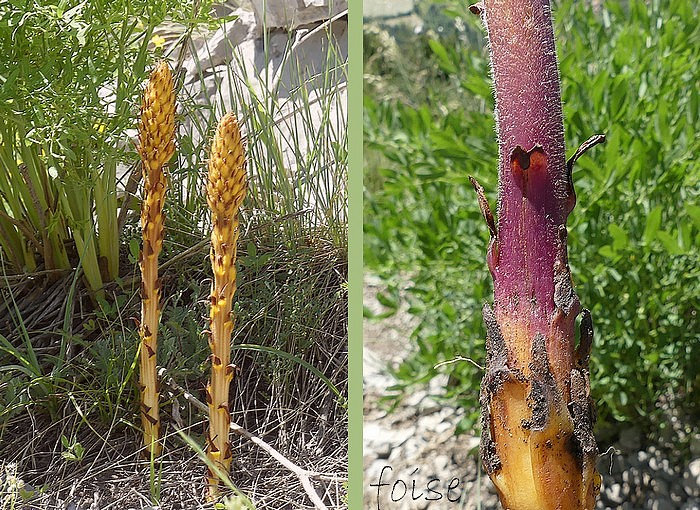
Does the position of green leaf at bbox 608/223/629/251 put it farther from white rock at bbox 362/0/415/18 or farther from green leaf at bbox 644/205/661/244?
white rock at bbox 362/0/415/18

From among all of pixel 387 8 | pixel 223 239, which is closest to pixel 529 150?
pixel 223 239

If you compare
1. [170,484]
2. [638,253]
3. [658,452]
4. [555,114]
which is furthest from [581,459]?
[658,452]

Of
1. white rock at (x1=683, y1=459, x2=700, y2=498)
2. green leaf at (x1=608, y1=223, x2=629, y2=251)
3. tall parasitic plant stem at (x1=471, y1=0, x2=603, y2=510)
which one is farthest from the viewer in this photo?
white rock at (x1=683, y1=459, x2=700, y2=498)

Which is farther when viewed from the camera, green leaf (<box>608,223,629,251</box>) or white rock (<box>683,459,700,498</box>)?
white rock (<box>683,459,700,498</box>)

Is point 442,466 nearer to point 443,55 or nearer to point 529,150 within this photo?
point 443,55

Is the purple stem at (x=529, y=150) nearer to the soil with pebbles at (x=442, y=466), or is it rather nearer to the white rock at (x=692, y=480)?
the soil with pebbles at (x=442, y=466)

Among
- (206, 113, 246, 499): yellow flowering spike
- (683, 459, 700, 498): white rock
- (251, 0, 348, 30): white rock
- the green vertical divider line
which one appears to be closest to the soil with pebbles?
(683, 459, 700, 498): white rock
